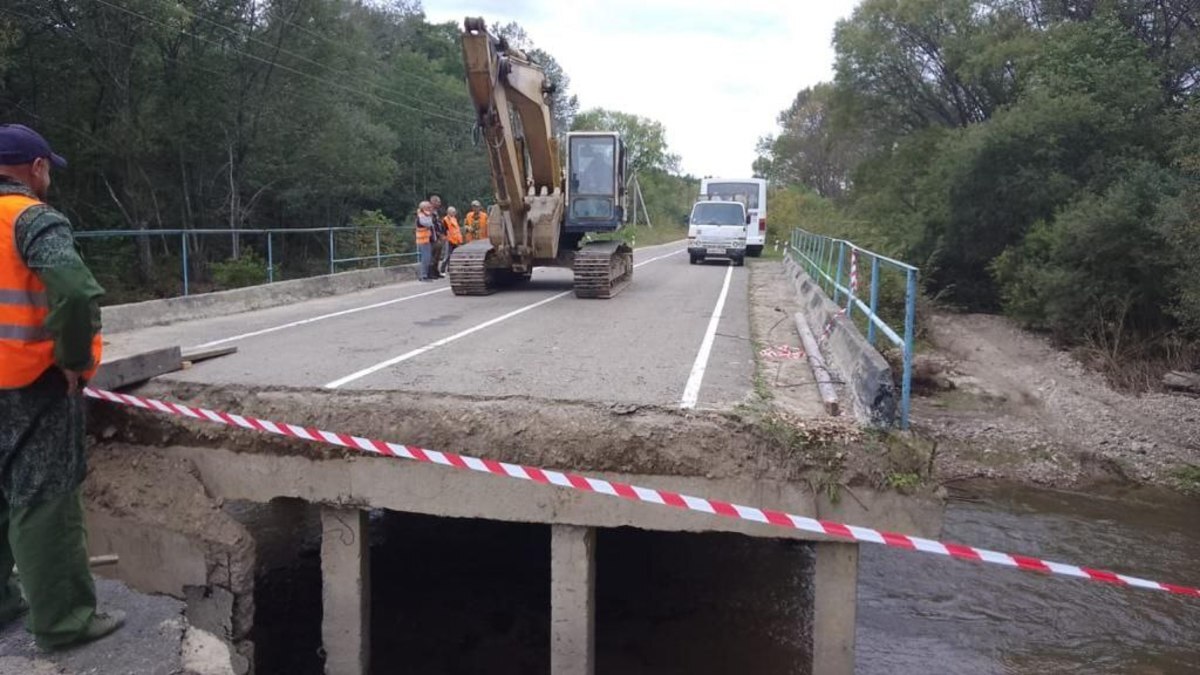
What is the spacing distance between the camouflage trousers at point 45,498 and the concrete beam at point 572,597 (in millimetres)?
3352

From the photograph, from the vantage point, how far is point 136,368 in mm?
7348

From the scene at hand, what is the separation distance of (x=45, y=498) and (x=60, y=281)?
3.27 ft

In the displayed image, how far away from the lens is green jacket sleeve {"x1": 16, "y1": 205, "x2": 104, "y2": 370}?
3840 mm

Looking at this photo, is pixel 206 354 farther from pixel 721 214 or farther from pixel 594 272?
pixel 721 214

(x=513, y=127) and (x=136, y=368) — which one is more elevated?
(x=513, y=127)

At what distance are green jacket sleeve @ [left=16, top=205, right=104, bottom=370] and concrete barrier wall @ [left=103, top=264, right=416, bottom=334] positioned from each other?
8.12m

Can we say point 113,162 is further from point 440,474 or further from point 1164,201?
point 1164,201

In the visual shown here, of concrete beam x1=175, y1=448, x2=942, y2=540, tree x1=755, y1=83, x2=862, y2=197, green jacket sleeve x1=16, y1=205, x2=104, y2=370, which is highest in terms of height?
tree x1=755, y1=83, x2=862, y2=197

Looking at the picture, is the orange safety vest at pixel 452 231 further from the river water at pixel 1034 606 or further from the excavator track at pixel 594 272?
the river water at pixel 1034 606

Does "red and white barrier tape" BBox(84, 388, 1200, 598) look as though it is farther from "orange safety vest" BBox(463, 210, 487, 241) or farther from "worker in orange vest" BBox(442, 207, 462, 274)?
"orange safety vest" BBox(463, 210, 487, 241)

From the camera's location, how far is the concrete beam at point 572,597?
267 inches

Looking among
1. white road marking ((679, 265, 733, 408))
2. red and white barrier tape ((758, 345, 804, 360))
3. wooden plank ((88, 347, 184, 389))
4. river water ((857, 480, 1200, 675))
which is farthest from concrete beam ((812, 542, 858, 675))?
wooden plank ((88, 347, 184, 389))

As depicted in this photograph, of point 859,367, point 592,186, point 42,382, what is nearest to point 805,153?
point 592,186

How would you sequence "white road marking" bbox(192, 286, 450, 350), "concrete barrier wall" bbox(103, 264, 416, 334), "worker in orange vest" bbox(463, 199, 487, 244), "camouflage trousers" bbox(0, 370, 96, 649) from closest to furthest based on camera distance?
1. "camouflage trousers" bbox(0, 370, 96, 649)
2. "white road marking" bbox(192, 286, 450, 350)
3. "concrete barrier wall" bbox(103, 264, 416, 334)
4. "worker in orange vest" bbox(463, 199, 487, 244)
